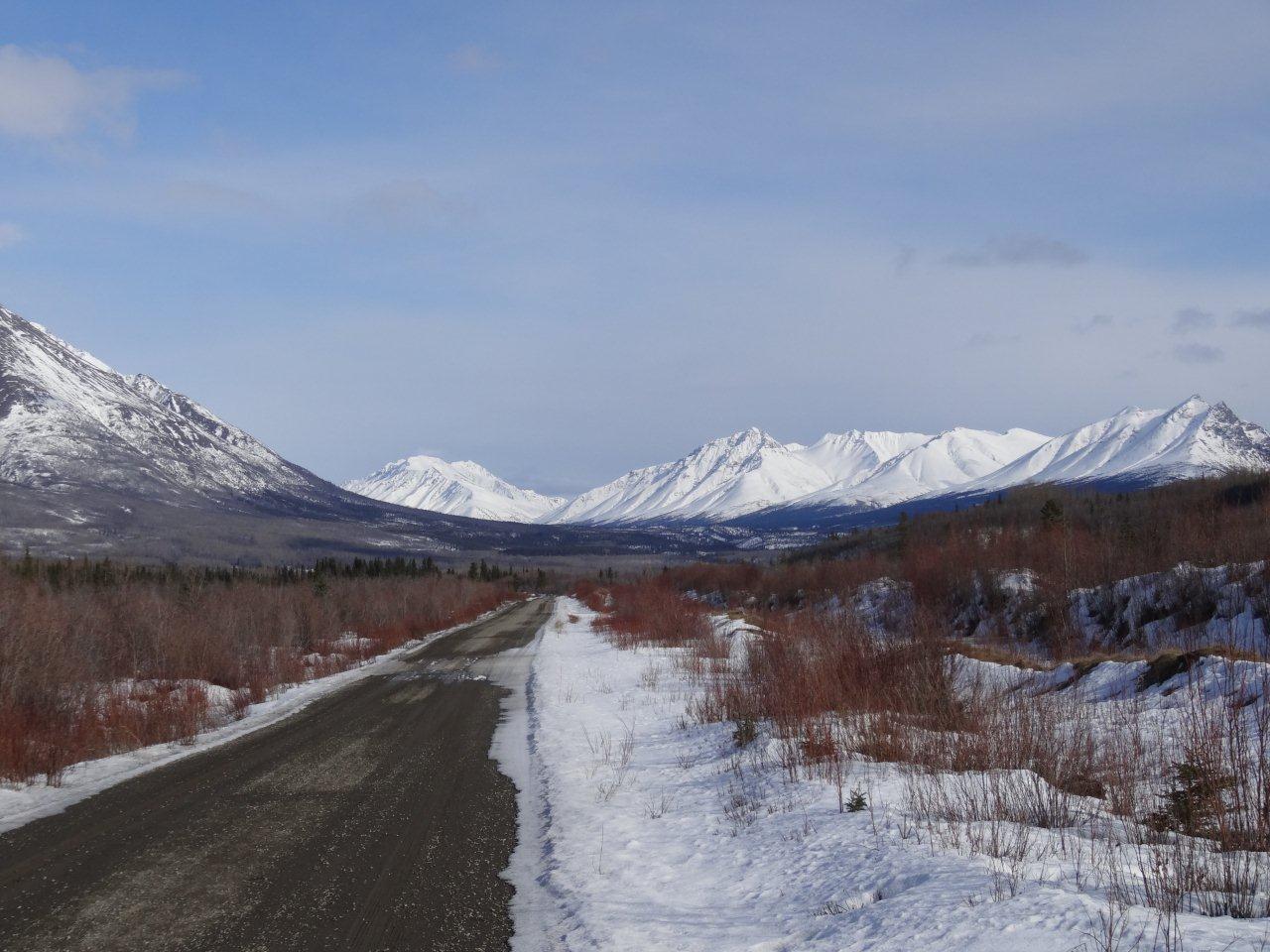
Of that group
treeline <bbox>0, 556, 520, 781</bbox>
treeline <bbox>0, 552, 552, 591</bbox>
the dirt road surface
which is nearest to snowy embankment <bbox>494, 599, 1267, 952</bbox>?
the dirt road surface

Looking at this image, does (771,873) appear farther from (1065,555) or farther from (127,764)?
(1065,555)

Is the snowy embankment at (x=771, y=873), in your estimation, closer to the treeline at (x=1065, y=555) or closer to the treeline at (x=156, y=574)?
the treeline at (x=1065, y=555)

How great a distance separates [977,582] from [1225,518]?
11.3 m

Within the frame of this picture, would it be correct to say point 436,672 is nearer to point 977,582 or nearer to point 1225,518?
point 977,582

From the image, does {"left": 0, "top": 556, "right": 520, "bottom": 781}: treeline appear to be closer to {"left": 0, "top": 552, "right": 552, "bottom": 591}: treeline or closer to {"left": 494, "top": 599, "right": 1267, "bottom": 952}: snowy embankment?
{"left": 0, "top": 552, "right": 552, "bottom": 591}: treeline

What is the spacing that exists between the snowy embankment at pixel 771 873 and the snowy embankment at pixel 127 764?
5347 mm

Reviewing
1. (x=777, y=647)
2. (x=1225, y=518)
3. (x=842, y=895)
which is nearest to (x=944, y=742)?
(x=842, y=895)

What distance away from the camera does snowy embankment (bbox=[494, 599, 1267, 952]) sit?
212 inches

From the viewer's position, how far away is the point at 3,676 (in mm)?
14734

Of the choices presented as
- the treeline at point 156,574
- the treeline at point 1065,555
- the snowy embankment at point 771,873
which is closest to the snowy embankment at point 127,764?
the snowy embankment at point 771,873

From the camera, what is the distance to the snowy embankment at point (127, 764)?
33.0ft

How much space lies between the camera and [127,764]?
12898 millimetres

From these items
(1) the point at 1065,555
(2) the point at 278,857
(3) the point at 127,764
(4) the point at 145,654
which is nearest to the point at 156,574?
(4) the point at 145,654

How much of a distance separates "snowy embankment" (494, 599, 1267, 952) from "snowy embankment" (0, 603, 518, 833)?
17.5 ft
